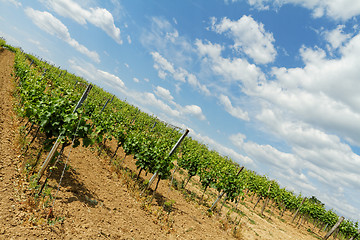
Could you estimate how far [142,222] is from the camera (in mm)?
6723

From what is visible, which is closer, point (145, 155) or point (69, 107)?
point (69, 107)

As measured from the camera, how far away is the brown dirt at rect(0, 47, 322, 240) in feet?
14.1

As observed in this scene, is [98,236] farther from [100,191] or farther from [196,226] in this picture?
[196,226]

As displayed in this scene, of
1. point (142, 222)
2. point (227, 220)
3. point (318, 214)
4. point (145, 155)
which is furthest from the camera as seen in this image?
point (318, 214)

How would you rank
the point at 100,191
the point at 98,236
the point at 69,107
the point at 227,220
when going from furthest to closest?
1. the point at 227,220
2. the point at 100,191
3. the point at 69,107
4. the point at 98,236

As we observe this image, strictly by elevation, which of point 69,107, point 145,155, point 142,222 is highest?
point 69,107

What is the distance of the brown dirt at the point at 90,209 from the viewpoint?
14.1ft

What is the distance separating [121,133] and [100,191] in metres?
4.82

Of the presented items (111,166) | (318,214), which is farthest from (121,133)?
(318,214)

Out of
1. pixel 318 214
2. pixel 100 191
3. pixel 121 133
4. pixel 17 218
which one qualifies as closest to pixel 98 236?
pixel 17 218

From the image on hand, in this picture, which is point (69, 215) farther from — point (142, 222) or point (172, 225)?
point (172, 225)

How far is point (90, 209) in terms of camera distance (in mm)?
5691

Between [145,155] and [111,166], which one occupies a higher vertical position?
[145,155]

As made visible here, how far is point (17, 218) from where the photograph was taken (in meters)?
4.10
